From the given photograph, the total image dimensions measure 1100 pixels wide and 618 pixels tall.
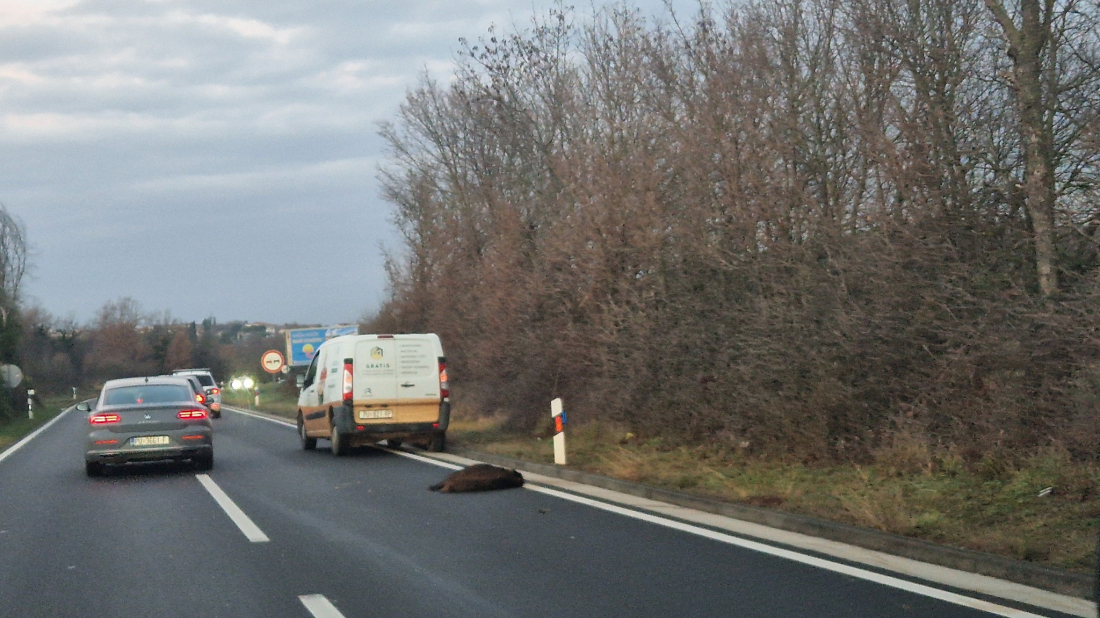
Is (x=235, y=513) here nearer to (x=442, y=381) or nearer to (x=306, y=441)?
(x=442, y=381)

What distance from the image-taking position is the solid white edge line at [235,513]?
34.1ft

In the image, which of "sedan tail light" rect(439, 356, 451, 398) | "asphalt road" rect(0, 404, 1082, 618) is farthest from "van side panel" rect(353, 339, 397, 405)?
"asphalt road" rect(0, 404, 1082, 618)

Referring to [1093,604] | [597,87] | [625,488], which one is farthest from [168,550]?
[597,87]

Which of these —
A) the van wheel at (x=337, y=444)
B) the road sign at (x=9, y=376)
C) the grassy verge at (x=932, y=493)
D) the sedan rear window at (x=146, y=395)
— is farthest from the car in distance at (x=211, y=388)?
the grassy verge at (x=932, y=493)

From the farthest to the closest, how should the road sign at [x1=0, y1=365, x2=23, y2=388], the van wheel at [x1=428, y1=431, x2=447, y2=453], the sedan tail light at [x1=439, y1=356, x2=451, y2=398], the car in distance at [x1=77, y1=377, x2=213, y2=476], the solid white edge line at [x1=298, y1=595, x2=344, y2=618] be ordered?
1. the road sign at [x1=0, y1=365, x2=23, y2=388]
2. the van wheel at [x1=428, y1=431, x2=447, y2=453]
3. the sedan tail light at [x1=439, y1=356, x2=451, y2=398]
4. the car in distance at [x1=77, y1=377, x2=213, y2=476]
5. the solid white edge line at [x1=298, y1=595, x2=344, y2=618]

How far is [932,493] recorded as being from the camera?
10.2 m

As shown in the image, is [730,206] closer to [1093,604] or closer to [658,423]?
[658,423]

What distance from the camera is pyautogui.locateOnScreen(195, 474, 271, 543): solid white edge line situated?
34.1 ft

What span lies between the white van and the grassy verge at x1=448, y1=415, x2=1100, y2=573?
5241 millimetres

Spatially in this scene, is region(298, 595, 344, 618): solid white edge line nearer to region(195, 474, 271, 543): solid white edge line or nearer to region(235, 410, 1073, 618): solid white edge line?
region(195, 474, 271, 543): solid white edge line

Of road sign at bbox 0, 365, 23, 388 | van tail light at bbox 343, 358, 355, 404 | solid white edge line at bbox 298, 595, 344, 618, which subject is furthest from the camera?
road sign at bbox 0, 365, 23, 388

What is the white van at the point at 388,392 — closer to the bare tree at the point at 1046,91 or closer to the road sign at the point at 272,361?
the bare tree at the point at 1046,91

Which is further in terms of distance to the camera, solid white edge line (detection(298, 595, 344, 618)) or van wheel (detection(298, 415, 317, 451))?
van wheel (detection(298, 415, 317, 451))

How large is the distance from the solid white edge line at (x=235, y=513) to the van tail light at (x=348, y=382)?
3480mm
